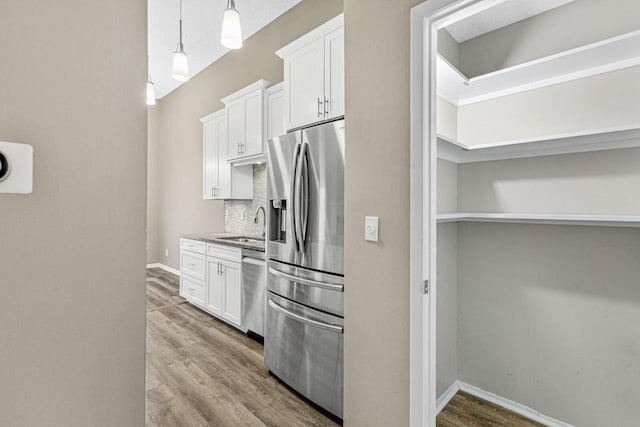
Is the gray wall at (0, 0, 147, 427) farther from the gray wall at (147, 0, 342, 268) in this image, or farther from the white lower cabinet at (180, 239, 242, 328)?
the gray wall at (147, 0, 342, 268)

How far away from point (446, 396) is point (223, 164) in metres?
3.49

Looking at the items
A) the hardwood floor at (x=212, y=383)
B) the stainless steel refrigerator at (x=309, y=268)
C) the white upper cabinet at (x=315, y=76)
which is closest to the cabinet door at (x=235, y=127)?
the white upper cabinet at (x=315, y=76)

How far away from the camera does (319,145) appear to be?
2035 millimetres

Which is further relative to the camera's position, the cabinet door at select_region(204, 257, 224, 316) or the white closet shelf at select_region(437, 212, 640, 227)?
the cabinet door at select_region(204, 257, 224, 316)

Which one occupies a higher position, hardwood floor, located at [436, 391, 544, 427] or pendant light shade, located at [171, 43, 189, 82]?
pendant light shade, located at [171, 43, 189, 82]

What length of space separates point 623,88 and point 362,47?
55.6 inches

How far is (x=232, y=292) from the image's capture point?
335 cm

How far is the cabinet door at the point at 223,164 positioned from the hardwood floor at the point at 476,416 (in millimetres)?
3215

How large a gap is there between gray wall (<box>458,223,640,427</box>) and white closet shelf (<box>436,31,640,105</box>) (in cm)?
89

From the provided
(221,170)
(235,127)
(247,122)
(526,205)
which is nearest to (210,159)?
(221,170)

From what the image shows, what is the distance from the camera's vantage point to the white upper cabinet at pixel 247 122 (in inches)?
135

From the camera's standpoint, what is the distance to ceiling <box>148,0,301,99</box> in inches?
134

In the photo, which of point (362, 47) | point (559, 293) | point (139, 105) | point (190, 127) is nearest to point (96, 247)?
point (139, 105)

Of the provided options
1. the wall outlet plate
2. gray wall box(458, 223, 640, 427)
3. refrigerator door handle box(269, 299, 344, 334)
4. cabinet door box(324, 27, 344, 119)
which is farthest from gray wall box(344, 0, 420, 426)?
the wall outlet plate
